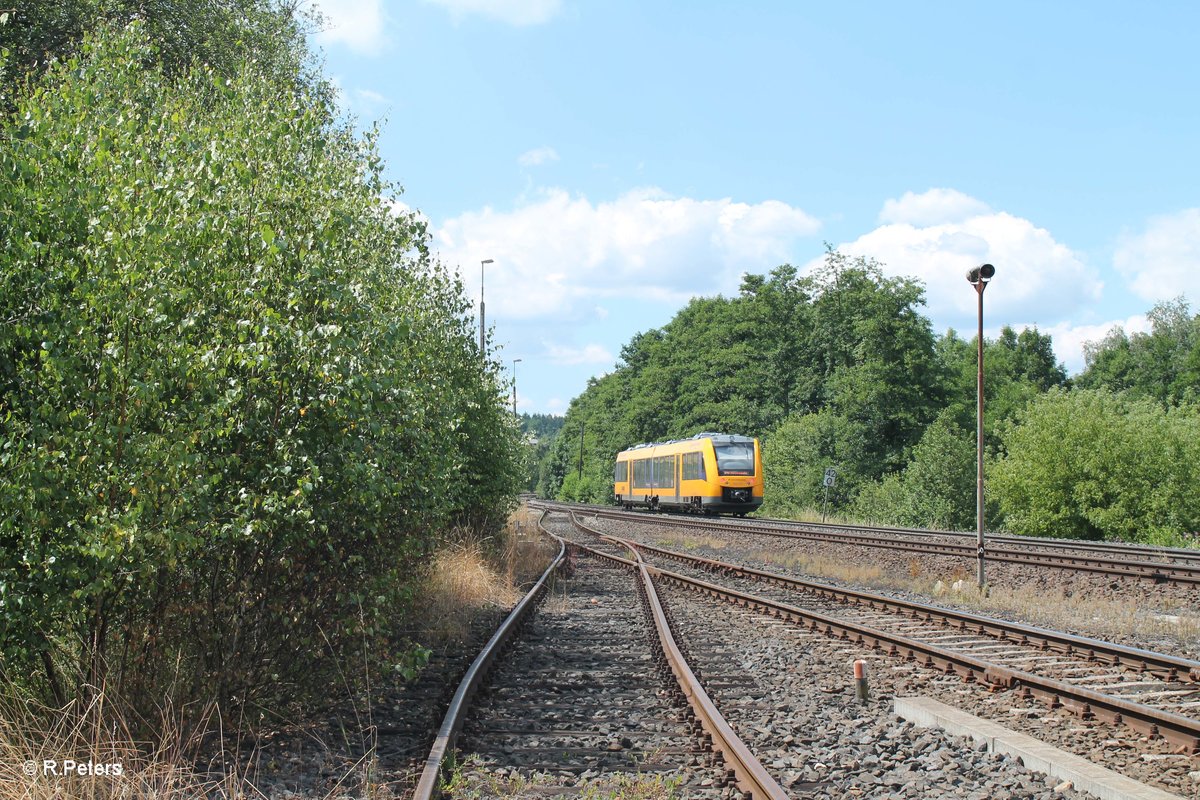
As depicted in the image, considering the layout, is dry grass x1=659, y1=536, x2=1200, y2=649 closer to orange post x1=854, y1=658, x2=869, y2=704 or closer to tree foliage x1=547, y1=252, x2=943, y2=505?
orange post x1=854, y1=658, x2=869, y2=704

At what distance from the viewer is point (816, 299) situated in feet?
230

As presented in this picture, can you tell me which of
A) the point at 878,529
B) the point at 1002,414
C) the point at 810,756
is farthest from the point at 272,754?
the point at 1002,414

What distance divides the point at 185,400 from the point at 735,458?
33278mm

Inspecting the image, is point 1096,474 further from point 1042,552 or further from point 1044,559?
point 1044,559

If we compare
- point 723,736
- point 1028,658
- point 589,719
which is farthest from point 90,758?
point 1028,658

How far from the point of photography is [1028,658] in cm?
962

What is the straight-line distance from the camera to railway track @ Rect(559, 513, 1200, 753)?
286 inches

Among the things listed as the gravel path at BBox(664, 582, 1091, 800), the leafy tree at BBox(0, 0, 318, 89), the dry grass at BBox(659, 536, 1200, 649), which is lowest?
the dry grass at BBox(659, 536, 1200, 649)

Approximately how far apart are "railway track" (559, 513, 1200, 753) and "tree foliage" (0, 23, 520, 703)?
5150 mm

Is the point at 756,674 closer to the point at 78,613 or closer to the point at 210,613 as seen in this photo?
the point at 210,613

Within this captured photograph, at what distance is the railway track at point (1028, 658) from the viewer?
726cm

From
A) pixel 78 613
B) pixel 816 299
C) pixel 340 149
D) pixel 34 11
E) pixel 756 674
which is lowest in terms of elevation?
pixel 756 674

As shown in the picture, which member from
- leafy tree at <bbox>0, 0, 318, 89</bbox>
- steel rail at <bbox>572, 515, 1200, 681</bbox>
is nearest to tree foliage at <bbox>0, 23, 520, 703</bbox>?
steel rail at <bbox>572, 515, 1200, 681</bbox>

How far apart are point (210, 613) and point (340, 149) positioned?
4855mm
